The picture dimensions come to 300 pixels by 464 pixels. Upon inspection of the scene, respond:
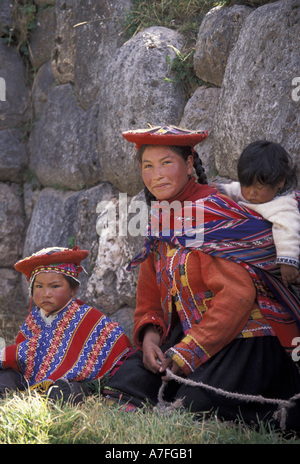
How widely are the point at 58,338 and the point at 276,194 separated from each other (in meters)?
1.36

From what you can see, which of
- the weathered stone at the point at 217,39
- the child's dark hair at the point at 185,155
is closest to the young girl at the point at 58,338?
the child's dark hair at the point at 185,155

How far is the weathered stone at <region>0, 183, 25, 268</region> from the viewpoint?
5859 millimetres

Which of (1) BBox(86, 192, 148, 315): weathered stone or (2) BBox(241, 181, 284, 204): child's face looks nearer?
(2) BBox(241, 181, 284, 204): child's face

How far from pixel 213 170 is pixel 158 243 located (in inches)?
41.9

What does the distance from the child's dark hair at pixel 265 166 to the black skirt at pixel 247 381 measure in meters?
0.66

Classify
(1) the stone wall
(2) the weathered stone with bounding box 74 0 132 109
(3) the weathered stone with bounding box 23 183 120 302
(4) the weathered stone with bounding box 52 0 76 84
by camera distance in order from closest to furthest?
(1) the stone wall
(3) the weathered stone with bounding box 23 183 120 302
(2) the weathered stone with bounding box 74 0 132 109
(4) the weathered stone with bounding box 52 0 76 84

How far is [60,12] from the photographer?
17.9ft

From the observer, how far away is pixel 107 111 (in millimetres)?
4777

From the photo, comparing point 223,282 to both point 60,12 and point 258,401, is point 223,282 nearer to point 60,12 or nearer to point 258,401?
point 258,401

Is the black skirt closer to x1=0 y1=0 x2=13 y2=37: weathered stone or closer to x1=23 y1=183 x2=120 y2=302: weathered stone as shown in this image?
x1=23 y1=183 x2=120 y2=302: weathered stone

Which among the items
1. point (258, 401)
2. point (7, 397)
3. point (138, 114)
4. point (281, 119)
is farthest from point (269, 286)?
point (138, 114)

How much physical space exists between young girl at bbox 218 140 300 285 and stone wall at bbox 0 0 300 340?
52 cm

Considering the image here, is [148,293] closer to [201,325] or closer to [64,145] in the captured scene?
[201,325]

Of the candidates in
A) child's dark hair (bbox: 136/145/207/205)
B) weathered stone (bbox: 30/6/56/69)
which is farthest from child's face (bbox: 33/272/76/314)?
weathered stone (bbox: 30/6/56/69)
